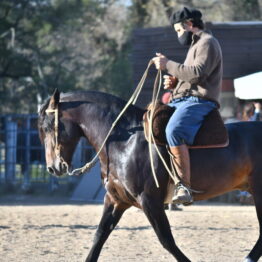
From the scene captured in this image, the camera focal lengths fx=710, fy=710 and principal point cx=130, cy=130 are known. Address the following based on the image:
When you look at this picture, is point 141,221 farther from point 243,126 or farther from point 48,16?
point 48,16

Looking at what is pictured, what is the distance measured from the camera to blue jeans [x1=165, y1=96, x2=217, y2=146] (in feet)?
20.9

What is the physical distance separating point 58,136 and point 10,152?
34.1ft

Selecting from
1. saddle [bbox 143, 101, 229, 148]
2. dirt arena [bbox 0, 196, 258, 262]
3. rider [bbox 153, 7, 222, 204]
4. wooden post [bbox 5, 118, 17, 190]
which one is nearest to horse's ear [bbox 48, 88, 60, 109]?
saddle [bbox 143, 101, 229, 148]

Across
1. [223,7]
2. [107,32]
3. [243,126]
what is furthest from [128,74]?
[243,126]

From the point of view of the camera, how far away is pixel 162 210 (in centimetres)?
636

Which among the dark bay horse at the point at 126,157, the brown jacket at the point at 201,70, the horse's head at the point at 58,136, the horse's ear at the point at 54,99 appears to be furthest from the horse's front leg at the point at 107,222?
the brown jacket at the point at 201,70

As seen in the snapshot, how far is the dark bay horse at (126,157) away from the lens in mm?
6449

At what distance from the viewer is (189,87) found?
6.56 metres

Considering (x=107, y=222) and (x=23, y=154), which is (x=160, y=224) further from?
(x=23, y=154)

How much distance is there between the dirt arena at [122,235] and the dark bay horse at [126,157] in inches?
48.3

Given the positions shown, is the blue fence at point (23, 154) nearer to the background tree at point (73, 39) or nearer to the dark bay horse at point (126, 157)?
the background tree at point (73, 39)

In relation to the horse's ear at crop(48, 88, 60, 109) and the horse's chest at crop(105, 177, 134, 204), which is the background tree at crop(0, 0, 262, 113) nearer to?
the horse's ear at crop(48, 88, 60, 109)

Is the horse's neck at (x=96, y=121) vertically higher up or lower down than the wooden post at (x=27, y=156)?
higher up

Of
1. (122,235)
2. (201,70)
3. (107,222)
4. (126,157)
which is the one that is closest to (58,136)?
(126,157)
